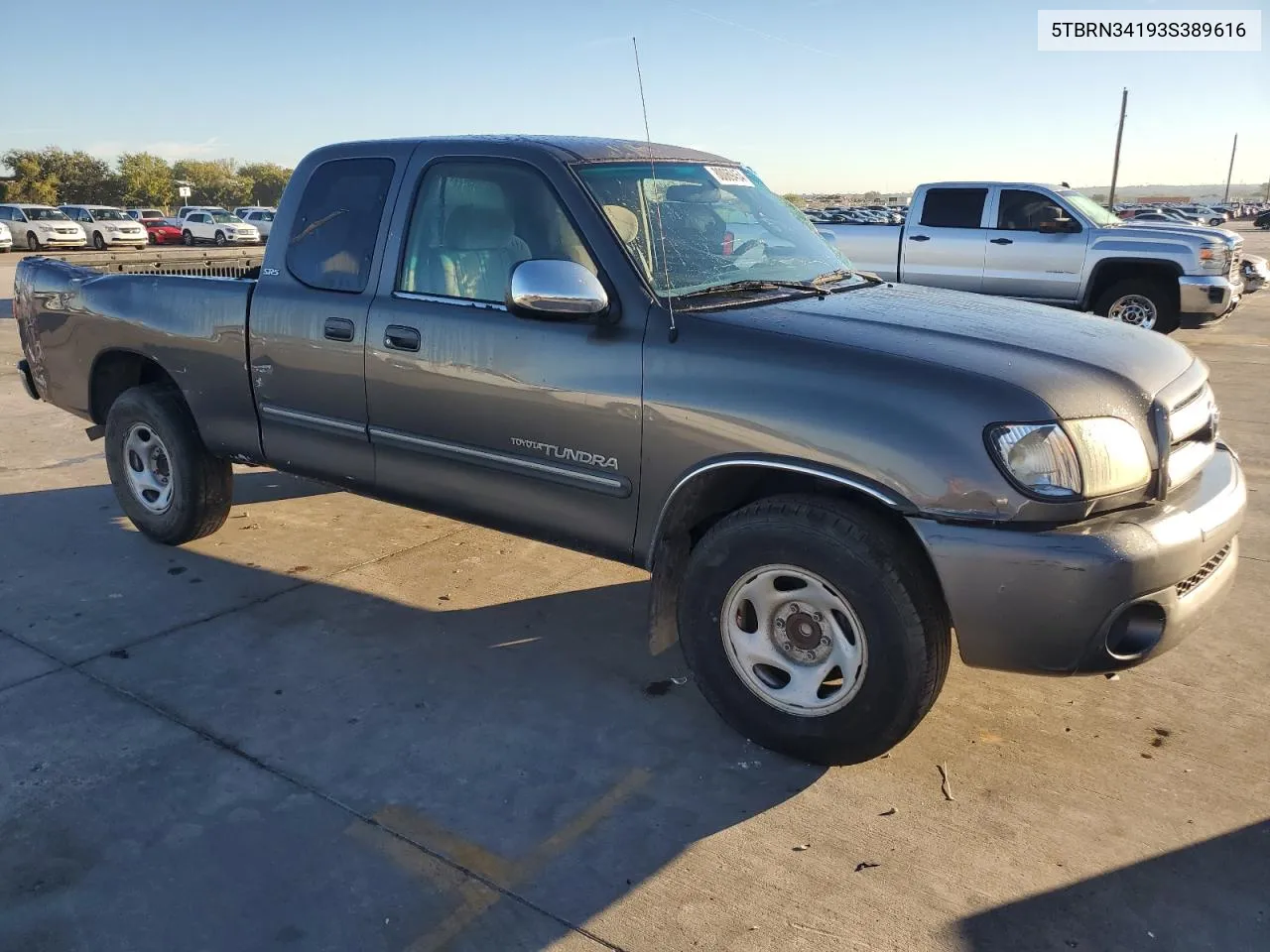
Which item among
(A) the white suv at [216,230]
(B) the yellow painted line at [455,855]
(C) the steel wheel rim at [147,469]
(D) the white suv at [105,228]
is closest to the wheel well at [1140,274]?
(C) the steel wheel rim at [147,469]

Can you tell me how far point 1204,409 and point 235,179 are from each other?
88.2 metres

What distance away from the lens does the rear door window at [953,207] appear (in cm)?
1202

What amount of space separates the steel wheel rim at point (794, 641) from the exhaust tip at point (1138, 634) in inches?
26.4

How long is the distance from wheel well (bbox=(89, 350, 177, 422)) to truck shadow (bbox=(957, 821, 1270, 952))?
171 inches

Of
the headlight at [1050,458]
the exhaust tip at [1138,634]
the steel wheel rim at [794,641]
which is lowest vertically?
the steel wheel rim at [794,641]

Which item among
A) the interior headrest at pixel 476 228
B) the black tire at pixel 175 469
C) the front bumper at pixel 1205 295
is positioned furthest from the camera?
the front bumper at pixel 1205 295

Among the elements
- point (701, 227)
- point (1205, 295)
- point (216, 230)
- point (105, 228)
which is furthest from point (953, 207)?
point (216, 230)

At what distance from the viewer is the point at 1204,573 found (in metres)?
2.88

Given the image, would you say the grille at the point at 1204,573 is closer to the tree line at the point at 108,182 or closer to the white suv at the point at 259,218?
the white suv at the point at 259,218

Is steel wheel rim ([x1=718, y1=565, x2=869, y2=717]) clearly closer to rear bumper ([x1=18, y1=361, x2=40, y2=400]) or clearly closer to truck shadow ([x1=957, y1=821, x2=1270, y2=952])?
truck shadow ([x1=957, y1=821, x2=1270, y2=952])

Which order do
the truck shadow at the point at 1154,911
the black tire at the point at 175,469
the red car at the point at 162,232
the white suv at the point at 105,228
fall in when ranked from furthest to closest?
the red car at the point at 162,232, the white suv at the point at 105,228, the black tire at the point at 175,469, the truck shadow at the point at 1154,911

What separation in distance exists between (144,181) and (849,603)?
74407mm

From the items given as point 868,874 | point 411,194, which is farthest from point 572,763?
point 411,194

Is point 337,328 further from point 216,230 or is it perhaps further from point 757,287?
point 216,230
